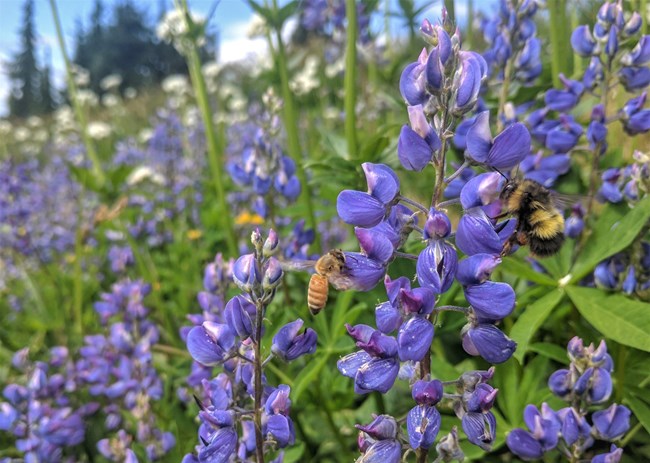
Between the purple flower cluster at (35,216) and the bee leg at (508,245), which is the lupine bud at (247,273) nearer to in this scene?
the bee leg at (508,245)

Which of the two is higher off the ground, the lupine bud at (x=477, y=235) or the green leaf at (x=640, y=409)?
the lupine bud at (x=477, y=235)

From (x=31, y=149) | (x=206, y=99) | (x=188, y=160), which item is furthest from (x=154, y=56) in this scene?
(x=206, y=99)

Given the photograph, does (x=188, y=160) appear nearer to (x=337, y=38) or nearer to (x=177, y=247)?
(x=177, y=247)

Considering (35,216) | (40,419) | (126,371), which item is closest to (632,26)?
(126,371)

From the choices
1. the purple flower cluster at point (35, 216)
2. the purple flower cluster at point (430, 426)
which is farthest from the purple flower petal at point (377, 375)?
the purple flower cluster at point (35, 216)

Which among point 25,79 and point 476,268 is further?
point 25,79

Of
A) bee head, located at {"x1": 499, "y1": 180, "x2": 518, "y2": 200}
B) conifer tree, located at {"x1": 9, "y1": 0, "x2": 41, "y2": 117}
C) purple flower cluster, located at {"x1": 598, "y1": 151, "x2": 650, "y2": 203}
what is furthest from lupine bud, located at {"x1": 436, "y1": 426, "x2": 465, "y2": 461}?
conifer tree, located at {"x1": 9, "y1": 0, "x2": 41, "y2": 117}

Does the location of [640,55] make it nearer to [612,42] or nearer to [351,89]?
[612,42]
